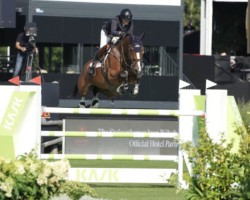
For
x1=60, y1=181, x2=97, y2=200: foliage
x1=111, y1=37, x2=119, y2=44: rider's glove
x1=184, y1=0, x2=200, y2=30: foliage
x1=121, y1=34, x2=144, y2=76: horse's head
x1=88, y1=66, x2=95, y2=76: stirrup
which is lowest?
x1=60, y1=181, x2=97, y2=200: foliage

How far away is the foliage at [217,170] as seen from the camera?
25.8 feet

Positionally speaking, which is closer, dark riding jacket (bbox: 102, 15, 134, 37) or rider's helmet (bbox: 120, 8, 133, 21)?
rider's helmet (bbox: 120, 8, 133, 21)

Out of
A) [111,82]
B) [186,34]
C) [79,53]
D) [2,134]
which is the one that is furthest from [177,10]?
[2,134]

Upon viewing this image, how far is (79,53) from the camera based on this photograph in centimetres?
3194

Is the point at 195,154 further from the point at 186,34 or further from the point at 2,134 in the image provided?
the point at 186,34

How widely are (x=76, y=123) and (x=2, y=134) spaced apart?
8.33 meters

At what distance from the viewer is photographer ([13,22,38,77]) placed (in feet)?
82.1

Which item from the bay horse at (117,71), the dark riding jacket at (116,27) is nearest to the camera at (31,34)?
the bay horse at (117,71)

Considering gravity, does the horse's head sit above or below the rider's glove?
below

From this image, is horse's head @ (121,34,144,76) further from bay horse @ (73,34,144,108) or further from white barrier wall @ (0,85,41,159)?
white barrier wall @ (0,85,41,159)

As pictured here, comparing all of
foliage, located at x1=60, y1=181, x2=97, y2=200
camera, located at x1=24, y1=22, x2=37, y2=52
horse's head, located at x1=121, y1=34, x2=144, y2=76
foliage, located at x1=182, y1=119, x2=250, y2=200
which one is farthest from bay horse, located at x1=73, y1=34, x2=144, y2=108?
foliage, located at x1=182, y1=119, x2=250, y2=200

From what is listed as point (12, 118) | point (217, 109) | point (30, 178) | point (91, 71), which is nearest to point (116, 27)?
point (91, 71)

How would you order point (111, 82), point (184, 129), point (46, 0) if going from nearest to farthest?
point (184, 129), point (111, 82), point (46, 0)

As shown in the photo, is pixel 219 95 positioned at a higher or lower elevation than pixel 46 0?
lower
